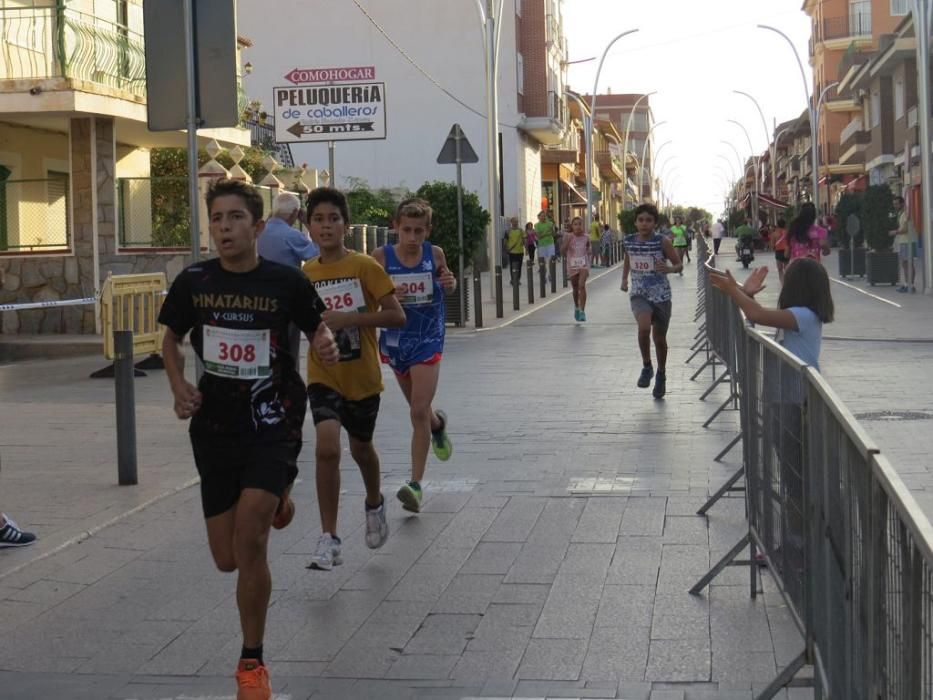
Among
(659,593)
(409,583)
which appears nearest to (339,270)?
(409,583)

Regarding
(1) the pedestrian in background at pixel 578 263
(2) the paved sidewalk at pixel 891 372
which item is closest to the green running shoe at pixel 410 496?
(2) the paved sidewalk at pixel 891 372

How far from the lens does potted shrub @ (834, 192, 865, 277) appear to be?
36.6 metres

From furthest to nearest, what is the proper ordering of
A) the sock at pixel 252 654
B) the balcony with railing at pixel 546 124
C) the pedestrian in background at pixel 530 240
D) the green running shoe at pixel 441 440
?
the balcony with railing at pixel 546 124 → the pedestrian in background at pixel 530 240 → the green running shoe at pixel 441 440 → the sock at pixel 252 654

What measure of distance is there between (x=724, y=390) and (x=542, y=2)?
4454 cm

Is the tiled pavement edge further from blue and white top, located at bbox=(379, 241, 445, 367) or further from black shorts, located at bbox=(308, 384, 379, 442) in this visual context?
blue and white top, located at bbox=(379, 241, 445, 367)

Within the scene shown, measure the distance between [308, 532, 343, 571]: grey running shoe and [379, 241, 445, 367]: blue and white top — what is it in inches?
70.1

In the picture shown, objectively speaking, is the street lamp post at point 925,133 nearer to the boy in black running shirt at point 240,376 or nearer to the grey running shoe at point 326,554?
the grey running shoe at point 326,554

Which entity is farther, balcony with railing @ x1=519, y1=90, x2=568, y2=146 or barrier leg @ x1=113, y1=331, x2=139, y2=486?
balcony with railing @ x1=519, y1=90, x2=568, y2=146

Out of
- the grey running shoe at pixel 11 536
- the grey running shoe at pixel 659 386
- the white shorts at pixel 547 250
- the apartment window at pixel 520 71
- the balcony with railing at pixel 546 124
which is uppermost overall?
the apartment window at pixel 520 71

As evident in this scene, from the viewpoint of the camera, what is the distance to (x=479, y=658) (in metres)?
5.43

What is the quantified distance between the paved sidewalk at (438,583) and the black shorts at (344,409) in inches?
24.0

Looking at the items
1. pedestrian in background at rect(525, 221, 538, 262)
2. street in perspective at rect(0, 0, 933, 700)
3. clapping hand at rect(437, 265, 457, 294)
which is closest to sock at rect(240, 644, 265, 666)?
street in perspective at rect(0, 0, 933, 700)

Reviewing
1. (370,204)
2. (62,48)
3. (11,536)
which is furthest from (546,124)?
(11,536)

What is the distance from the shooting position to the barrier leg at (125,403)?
9.06 m
